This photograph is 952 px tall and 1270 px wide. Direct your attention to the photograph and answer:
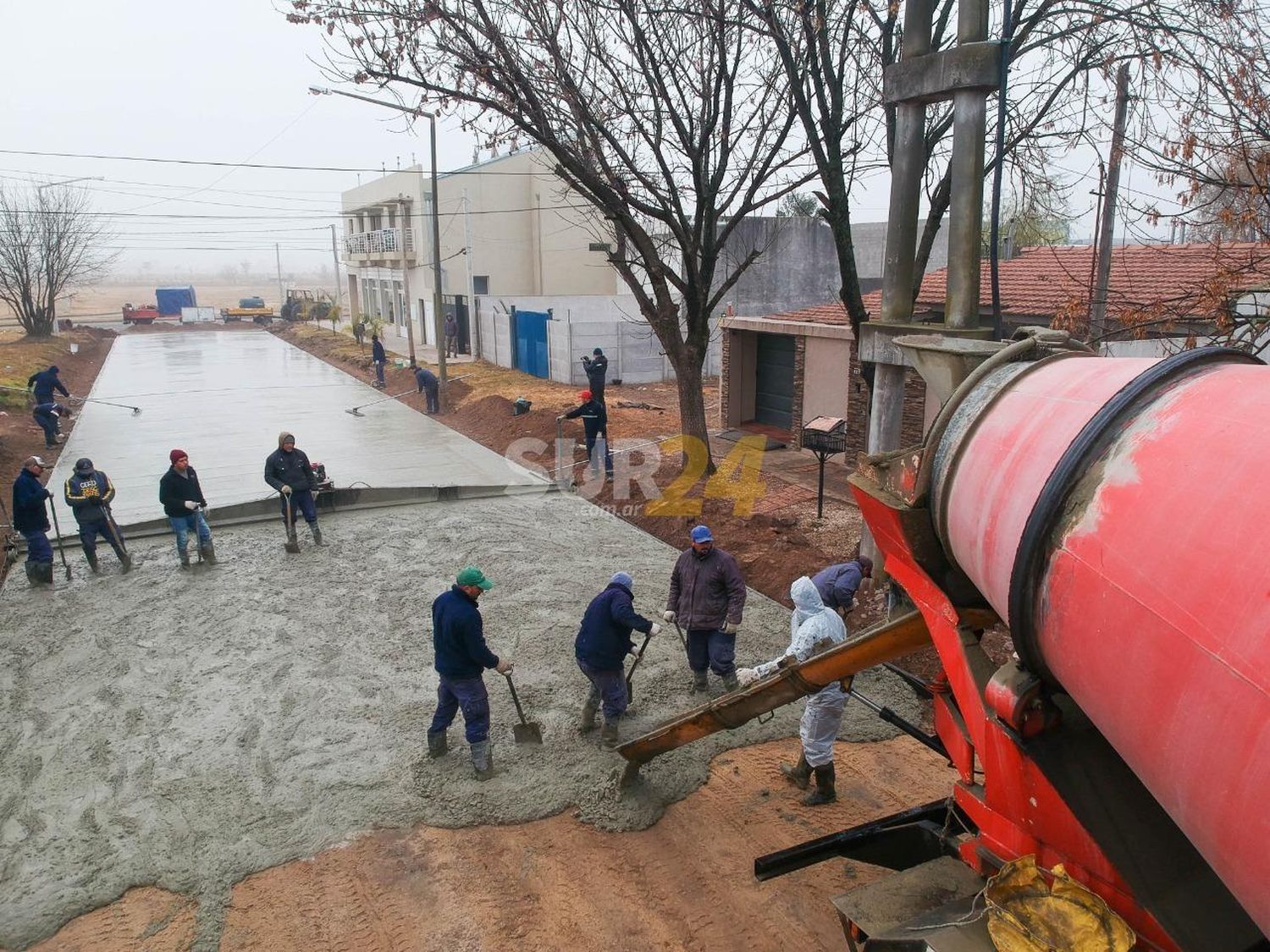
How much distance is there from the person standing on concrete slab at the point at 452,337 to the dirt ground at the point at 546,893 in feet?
92.1

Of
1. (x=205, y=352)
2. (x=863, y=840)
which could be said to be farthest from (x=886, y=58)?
(x=205, y=352)

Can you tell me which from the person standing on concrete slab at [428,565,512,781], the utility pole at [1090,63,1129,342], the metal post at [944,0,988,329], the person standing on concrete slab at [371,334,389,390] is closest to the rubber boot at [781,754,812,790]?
the person standing on concrete slab at [428,565,512,781]

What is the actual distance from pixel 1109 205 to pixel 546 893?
8999 millimetres

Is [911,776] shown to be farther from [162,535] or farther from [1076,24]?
[162,535]

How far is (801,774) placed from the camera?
5.79 meters

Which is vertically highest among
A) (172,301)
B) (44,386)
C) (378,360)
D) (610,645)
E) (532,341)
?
(172,301)

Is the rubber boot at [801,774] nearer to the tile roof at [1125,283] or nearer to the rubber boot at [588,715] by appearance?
the rubber boot at [588,715]

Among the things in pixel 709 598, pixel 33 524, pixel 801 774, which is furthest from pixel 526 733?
pixel 33 524

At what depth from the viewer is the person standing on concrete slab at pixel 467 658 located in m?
5.73

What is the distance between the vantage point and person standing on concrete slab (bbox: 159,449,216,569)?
9906 mm

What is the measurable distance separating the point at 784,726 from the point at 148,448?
14482 millimetres

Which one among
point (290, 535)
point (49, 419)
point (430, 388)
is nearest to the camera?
point (290, 535)

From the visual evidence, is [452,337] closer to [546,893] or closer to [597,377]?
[597,377]

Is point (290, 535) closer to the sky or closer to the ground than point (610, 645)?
closer to the ground
